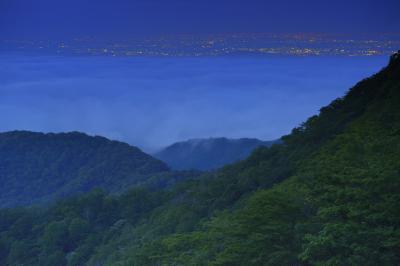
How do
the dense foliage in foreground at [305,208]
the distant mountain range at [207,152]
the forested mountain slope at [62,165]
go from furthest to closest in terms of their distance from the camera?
the distant mountain range at [207,152]
the forested mountain slope at [62,165]
the dense foliage in foreground at [305,208]

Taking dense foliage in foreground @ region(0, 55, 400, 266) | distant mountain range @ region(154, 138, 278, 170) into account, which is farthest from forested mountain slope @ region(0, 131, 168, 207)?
dense foliage in foreground @ region(0, 55, 400, 266)

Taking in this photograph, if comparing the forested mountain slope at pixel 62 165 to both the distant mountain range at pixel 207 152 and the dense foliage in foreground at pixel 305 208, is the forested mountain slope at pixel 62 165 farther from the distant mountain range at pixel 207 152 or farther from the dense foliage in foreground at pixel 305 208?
the dense foliage in foreground at pixel 305 208

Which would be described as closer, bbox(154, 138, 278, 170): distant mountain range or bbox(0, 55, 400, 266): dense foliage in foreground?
bbox(0, 55, 400, 266): dense foliage in foreground

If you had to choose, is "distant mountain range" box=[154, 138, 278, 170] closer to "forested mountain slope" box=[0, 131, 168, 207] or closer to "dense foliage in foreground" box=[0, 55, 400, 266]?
"forested mountain slope" box=[0, 131, 168, 207]

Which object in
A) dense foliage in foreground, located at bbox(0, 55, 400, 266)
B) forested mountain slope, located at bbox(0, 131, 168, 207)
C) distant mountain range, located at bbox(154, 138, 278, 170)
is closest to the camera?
dense foliage in foreground, located at bbox(0, 55, 400, 266)

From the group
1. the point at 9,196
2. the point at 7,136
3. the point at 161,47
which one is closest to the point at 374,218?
the point at 9,196

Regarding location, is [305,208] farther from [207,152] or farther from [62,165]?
[207,152]

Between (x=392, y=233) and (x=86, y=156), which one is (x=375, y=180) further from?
(x=86, y=156)

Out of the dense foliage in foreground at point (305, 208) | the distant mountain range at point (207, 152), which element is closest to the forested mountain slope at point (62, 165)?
the distant mountain range at point (207, 152)
